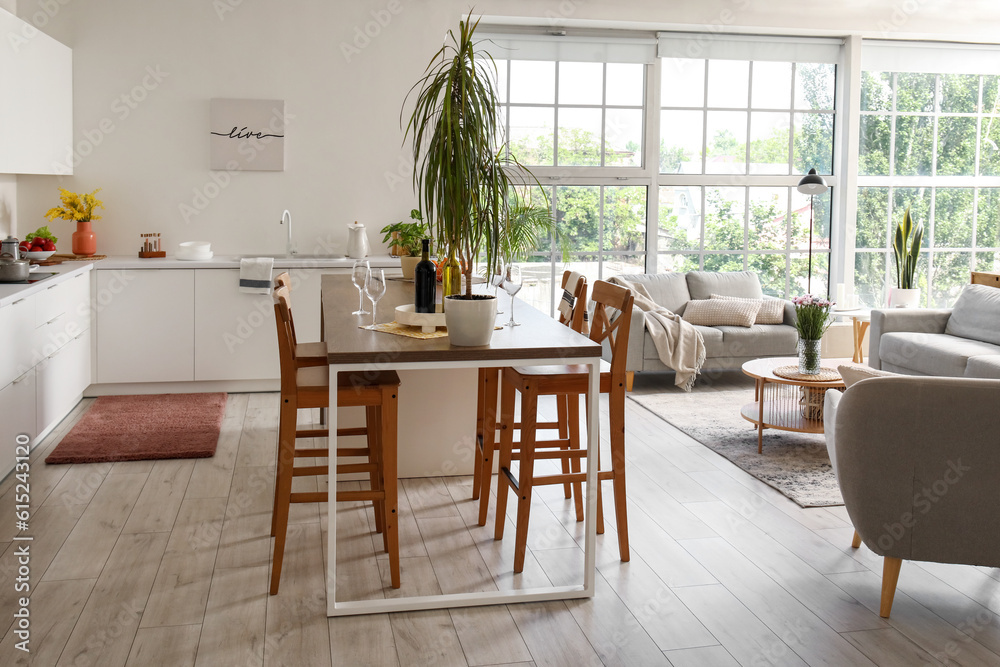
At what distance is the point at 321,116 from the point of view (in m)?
6.31

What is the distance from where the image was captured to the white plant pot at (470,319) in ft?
8.98

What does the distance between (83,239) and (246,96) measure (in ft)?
4.73

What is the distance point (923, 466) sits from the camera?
276cm

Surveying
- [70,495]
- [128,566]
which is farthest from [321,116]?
[128,566]

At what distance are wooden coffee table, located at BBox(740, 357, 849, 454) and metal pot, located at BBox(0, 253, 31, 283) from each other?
3765 millimetres

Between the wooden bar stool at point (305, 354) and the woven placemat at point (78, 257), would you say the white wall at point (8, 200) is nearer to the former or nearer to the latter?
the woven placemat at point (78, 257)

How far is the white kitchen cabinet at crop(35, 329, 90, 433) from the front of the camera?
14.9 feet

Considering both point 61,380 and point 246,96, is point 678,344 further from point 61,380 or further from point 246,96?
point 61,380

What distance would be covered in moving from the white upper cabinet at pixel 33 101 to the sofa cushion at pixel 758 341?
178 inches

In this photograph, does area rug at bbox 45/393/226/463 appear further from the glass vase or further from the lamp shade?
the lamp shade

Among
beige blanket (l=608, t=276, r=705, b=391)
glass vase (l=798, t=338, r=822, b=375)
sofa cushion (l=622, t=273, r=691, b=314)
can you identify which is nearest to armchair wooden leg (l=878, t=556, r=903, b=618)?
glass vase (l=798, t=338, r=822, b=375)

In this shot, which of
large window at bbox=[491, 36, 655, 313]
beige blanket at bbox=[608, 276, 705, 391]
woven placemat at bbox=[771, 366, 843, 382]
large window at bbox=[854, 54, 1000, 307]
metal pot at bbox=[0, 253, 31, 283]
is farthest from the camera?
large window at bbox=[854, 54, 1000, 307]

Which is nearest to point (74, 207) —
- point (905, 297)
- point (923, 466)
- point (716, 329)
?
point (716, 329)

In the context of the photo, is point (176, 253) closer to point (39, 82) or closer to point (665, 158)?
point (39, 82)
